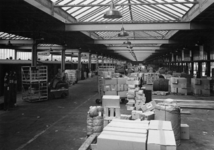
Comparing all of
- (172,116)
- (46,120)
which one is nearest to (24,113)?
(46,120)

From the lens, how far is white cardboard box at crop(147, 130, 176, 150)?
2.94 m

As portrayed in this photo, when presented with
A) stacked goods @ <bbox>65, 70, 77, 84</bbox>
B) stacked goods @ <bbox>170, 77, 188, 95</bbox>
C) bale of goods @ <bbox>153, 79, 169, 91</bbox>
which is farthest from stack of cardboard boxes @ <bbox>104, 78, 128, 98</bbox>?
stacked goods @ <bbox>65, 70, 77, 84</bbox>

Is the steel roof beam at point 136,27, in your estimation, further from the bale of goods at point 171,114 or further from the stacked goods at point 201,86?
the bale of goods at point 171,114

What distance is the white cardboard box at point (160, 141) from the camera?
116 inches

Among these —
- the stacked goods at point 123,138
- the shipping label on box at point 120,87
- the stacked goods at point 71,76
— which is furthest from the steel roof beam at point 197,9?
the stacked goods at point 71,76

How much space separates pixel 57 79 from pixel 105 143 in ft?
45.0

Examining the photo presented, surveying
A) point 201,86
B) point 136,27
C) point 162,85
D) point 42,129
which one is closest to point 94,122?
point 42,129

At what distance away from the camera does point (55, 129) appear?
7.63 meters

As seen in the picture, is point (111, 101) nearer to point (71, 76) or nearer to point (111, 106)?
point (111, 106)

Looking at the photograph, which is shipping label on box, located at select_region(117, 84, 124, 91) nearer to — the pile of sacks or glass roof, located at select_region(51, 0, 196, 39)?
glass roof, located at select_region(51, 0, 196, 39)

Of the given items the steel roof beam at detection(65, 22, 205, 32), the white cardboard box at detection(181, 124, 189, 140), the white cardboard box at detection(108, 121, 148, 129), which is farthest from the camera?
the steel roof beam at detection(65, 22, 205, 32)

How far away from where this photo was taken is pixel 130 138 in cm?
305

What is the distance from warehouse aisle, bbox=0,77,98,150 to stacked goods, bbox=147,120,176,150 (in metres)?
3.05

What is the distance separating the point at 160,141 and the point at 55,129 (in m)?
5.44
